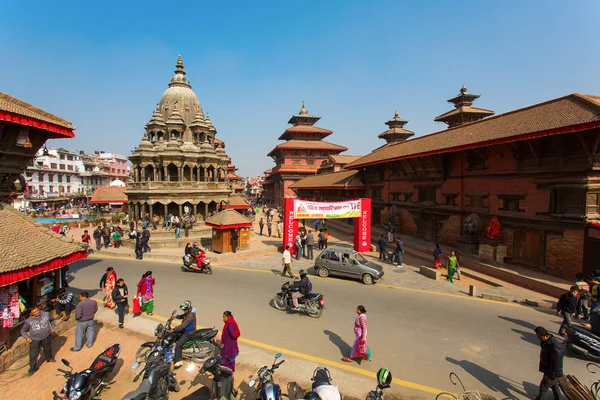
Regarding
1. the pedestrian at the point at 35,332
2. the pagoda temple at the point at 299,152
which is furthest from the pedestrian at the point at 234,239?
the pagoda temple at the point at 299,152

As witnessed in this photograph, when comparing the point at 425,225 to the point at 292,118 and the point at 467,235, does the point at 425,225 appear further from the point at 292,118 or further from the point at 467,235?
the point at 292,118

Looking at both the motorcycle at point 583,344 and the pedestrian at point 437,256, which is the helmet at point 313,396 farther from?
the pedestrian at point 437,256

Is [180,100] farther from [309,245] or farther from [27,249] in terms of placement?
[27,249]

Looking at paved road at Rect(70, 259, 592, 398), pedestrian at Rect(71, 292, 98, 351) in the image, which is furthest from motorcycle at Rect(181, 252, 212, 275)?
pedestrian at Rect(71, 292, 98, 351)

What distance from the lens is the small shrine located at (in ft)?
59.6

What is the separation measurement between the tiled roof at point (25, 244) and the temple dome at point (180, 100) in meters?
26.2

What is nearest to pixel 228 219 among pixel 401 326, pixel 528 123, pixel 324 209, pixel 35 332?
pixel 324 209

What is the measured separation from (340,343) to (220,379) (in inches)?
135

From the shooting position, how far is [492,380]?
615 cm

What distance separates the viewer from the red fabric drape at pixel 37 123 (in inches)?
289

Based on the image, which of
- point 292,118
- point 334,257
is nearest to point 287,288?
point 334,257

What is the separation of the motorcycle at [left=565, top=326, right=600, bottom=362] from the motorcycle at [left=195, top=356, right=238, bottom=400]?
7.89 m

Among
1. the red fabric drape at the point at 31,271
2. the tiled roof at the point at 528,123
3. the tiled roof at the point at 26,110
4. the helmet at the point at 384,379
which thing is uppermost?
the tiled roof at the point at 528,123

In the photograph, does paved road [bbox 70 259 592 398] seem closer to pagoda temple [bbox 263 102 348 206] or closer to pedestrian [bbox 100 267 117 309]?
pedestrian [bbox 100 267 117 309]
